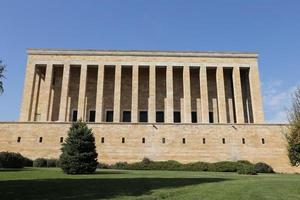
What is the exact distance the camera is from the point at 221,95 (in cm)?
4047

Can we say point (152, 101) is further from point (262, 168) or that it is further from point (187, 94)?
point (262, 168)

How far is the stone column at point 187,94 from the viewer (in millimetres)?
39375

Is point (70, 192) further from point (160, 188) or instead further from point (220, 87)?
point (220, 87)

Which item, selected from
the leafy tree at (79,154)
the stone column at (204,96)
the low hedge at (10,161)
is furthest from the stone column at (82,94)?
the leafy tree at (79,154)

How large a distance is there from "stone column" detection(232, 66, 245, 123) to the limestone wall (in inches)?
321

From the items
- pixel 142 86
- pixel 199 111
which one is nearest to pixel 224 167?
pixel 199 111

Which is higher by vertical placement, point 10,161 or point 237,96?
point 237,96

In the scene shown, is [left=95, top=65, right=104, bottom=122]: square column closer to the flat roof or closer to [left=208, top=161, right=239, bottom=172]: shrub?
the flat roof

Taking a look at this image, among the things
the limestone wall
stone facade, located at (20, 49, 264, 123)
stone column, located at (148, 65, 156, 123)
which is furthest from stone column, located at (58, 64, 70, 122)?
stone column, located at (148, 65, 156, 123)

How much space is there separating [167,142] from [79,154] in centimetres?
1311

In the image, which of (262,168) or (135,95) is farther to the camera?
(135,95)

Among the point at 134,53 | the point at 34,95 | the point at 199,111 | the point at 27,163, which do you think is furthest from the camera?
the point at 199,111

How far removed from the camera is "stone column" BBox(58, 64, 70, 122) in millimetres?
39081

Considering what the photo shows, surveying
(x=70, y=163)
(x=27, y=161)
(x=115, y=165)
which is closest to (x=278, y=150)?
(x=115, y=165)
